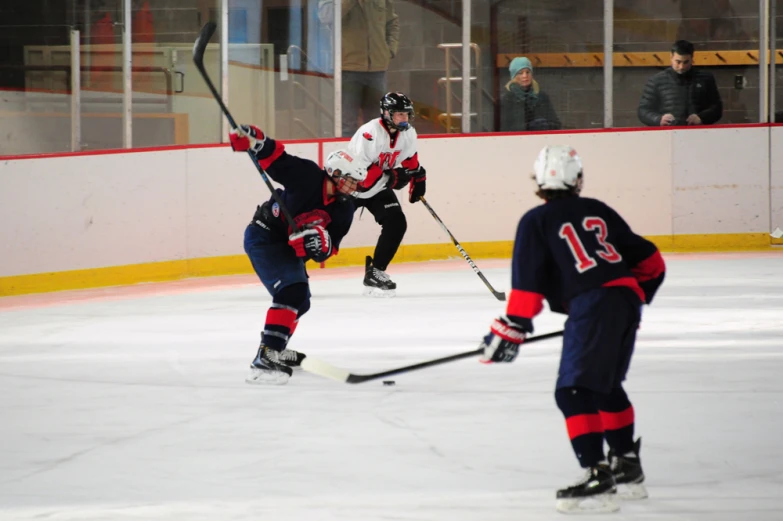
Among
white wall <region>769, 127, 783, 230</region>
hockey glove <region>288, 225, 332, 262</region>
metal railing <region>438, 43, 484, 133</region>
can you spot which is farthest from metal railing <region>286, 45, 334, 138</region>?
hockey glove <region>288, 225, 332, 262</region>

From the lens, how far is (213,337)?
5.55 meters

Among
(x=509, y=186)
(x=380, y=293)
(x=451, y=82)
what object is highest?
(x=451, y=82)

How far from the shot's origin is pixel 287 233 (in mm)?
4594

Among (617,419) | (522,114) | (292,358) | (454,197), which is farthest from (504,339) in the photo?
(522,114)

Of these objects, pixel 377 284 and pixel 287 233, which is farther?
pixel 377 284

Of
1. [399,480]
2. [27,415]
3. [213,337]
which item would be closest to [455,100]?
[213,337]

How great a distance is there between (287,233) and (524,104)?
14.0 ft

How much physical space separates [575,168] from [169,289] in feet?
14.7

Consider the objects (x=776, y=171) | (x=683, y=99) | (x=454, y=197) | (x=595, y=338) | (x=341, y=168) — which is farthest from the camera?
(x=683, y=99)

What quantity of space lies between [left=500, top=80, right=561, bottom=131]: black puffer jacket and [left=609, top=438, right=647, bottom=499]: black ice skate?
224 inches

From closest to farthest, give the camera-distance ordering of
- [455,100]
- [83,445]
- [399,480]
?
[399,480] < [83,445] < [455,100]

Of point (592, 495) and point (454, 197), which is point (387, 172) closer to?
point (454, 197)

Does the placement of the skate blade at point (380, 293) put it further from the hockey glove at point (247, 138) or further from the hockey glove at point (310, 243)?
the hockey glove at point (247, 138)

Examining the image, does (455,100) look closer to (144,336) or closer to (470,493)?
(144,336)
